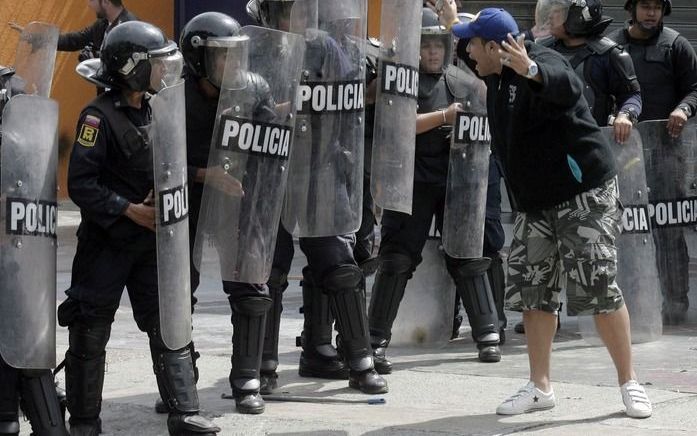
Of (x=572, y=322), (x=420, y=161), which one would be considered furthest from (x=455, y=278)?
(x=572, y=322)

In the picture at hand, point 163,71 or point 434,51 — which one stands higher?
point 434,51

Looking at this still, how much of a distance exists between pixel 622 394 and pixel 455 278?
1902 millimetres

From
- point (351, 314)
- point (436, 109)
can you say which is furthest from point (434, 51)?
point (351, 314)

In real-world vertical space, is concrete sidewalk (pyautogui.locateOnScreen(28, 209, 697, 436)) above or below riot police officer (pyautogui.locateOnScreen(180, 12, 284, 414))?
below

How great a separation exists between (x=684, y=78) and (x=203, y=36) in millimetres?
3399

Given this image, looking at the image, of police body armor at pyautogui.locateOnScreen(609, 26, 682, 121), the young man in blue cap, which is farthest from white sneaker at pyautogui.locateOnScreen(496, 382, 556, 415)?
police body armor at pyautogui.locateOnScreen(609, 26, 682, 121)

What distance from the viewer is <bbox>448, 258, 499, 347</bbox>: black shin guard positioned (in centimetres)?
758

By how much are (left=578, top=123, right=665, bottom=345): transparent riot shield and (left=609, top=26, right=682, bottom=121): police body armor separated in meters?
0.50

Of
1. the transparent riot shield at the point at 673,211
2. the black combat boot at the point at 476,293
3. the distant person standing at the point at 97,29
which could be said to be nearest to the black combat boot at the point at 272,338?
the black combat boot at the point at 476,293

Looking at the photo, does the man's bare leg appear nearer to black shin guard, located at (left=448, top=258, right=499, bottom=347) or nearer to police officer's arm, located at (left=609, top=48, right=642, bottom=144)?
black shin guard, located at (left=448, top=258, right=499, bottom=347)

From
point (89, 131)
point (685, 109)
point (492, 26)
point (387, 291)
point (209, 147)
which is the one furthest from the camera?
point (685, 109)

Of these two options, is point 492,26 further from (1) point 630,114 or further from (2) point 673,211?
(2) point 673,211

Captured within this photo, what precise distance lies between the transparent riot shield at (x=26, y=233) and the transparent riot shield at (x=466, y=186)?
103 inches

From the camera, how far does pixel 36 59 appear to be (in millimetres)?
5551
